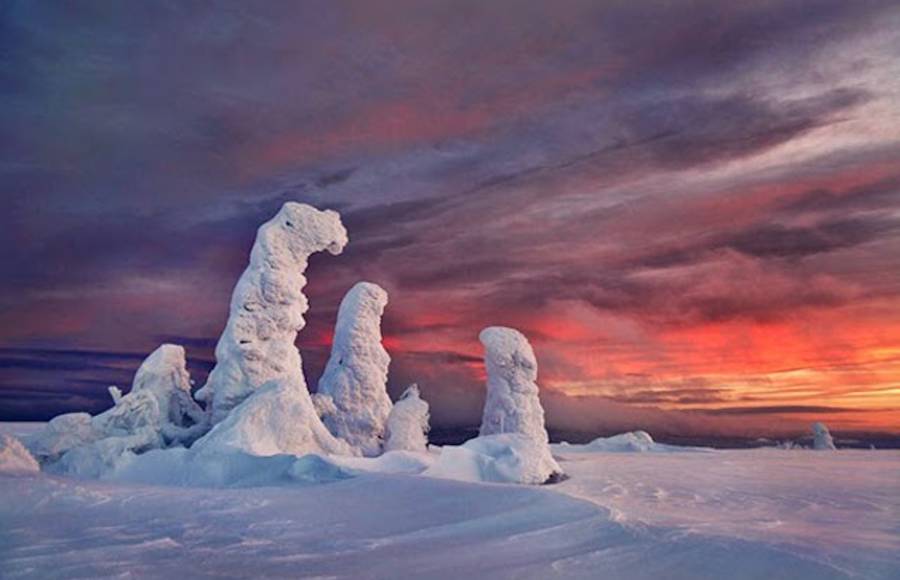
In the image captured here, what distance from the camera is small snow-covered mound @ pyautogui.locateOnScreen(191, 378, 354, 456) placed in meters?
19.0

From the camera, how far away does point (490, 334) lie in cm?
2805

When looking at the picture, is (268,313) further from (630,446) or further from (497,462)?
(630,446)

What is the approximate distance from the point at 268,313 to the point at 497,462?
10.6m

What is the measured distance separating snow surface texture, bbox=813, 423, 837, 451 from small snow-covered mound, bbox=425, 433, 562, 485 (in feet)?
162

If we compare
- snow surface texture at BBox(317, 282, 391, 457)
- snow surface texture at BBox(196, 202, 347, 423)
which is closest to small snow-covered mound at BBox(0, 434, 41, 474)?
snow surface texture at BBox(196, 202, 347, 423)

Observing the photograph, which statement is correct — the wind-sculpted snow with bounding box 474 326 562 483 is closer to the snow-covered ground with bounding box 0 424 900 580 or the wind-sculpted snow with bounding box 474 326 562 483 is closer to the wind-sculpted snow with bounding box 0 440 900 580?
the wind-sculpted snow with bounding box 0 440 900 580

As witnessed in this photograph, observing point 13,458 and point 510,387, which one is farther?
point 510,387

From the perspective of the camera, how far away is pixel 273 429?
1978 centimetres

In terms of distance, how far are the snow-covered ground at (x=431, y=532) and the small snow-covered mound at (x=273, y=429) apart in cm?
344

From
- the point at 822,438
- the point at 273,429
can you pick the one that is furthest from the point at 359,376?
the point at 822,438

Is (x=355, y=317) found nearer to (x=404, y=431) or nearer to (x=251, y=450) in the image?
(x=404, y=431)

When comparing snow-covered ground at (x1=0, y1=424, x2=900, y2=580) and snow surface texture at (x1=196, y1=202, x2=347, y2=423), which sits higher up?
snow surface texture at (x1=196, y1=202, x2=347, y2=423)

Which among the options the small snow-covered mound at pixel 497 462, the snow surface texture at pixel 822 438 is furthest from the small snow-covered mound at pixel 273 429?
the snow surface texture at pixel 822 438

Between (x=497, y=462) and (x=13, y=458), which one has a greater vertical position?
(x=13, y=458)
